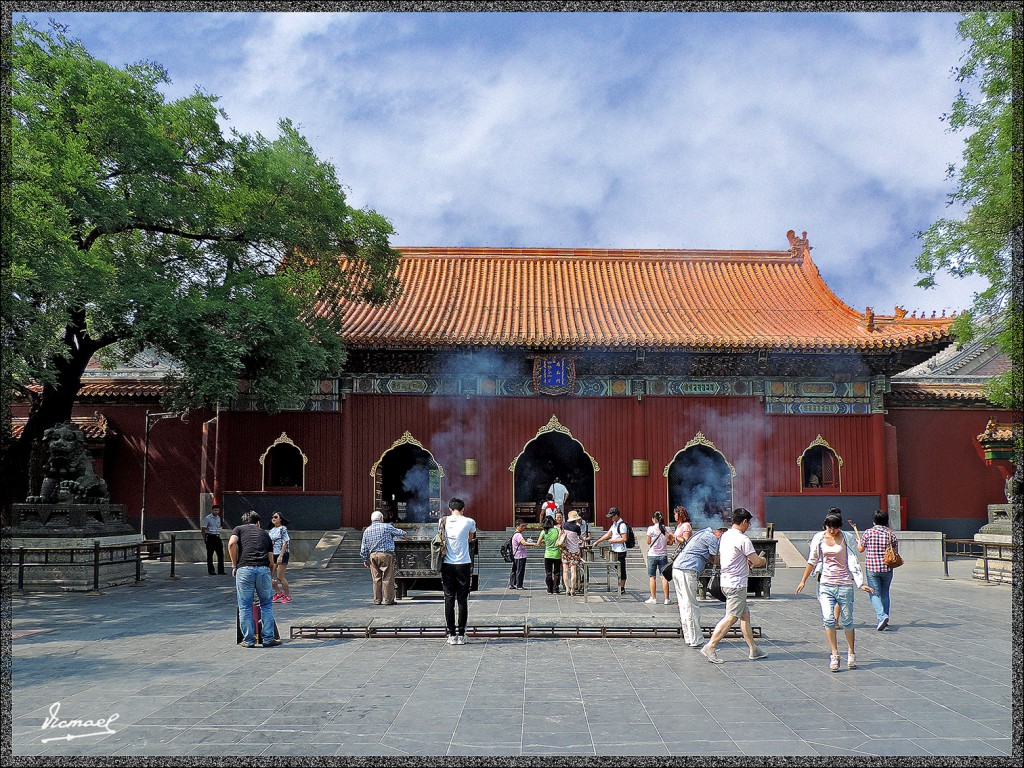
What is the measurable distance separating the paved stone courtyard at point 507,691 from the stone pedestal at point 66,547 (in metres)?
2.45

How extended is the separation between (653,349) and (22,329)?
1291 centimetres

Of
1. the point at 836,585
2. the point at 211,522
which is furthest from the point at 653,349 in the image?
the point at 836,585

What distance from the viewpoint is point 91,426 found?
792 inches

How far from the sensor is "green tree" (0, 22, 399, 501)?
1238 centimetres

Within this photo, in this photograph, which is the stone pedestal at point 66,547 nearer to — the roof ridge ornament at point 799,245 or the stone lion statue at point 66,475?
the stone lion statue at point 66,475

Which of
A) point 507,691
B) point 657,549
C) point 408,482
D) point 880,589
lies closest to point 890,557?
point 880,589

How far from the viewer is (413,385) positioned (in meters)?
19.8

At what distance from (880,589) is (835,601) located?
2.53m

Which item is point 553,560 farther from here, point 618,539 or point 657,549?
point 657,549

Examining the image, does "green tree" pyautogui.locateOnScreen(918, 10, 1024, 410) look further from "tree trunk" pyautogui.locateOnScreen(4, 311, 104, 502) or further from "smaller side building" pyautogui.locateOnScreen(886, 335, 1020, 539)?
"tree trunk" pyautogui.locateOnScreen(4, 311, 104, 502)

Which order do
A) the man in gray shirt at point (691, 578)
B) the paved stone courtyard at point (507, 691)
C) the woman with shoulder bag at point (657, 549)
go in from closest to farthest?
the paved stone courtyard at point (507, 691) → the man in gray shirt at point (691, 578) → the woman with shoulder bag at point (657, 549)

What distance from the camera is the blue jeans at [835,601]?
23.9 feet

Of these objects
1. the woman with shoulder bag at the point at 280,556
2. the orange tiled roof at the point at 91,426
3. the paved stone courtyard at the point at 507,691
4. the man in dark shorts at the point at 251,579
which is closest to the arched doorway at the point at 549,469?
the orange tiled roof at the point at 91,426

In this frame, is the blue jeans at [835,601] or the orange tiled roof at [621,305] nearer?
the blue jeans at [835,601]
